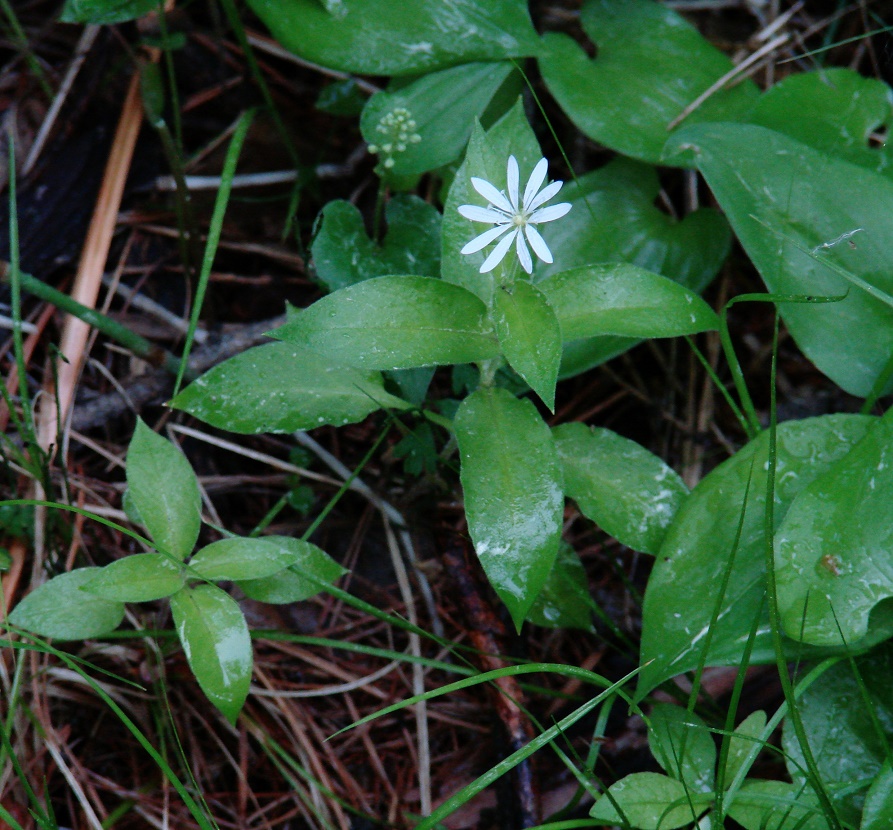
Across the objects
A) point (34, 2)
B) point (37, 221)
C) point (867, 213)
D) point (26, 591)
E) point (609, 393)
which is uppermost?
point (34, 2)

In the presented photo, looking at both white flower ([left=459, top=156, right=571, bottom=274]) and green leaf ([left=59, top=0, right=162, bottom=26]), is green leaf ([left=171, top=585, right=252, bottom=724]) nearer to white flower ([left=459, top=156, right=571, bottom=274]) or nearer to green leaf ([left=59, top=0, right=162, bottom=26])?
white flower ([left=459, top=156, right=571, bottom=274])

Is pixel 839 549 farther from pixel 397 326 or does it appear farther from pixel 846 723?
pixel 397 326

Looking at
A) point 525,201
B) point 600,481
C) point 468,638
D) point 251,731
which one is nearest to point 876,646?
point 600,481

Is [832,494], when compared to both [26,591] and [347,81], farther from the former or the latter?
[26,591]

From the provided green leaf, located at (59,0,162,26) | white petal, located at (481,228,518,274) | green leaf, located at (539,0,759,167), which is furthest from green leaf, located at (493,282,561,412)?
green leaf, located at (59,0,162,26)

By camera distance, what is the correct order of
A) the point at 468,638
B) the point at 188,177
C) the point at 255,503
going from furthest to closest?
1. the point at 188,177
2. the point at 255,503
3. the point at 468,638

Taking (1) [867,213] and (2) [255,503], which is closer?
(1) [867,213]

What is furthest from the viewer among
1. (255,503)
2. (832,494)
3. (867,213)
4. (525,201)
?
(255,503)
